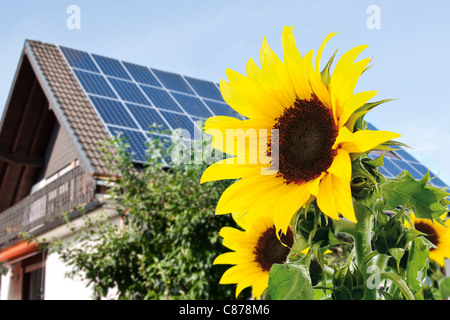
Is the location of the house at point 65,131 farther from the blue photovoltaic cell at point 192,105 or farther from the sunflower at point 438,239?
the sunflower at point 438,239

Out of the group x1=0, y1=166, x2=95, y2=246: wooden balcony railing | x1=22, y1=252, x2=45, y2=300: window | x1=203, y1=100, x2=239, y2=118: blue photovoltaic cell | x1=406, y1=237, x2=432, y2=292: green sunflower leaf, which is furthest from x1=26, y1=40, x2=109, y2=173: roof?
x1=406, y1=237, x2=432, y2=292: green sunflower leaf

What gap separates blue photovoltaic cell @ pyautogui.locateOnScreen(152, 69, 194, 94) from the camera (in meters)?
13.1

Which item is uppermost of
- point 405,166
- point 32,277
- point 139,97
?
point 139,97

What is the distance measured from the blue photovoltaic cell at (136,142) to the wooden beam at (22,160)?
778cm

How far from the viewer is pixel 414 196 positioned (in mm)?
795

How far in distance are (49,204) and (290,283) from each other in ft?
43.8

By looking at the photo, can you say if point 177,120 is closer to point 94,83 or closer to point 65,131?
point 94,83

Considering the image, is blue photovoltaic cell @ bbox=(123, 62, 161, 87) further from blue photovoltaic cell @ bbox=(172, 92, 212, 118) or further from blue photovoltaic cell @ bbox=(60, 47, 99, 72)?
blue photovoltaic cell @ bbox=(60, 47, 99, 72)

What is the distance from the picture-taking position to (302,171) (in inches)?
30.7

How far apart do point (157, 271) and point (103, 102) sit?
518cm

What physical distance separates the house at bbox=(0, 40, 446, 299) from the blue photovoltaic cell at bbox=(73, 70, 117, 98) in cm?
2

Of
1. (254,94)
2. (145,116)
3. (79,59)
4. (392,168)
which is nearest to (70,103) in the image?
(79,59)

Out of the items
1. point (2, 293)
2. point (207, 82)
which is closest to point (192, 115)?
point (207, 82)
